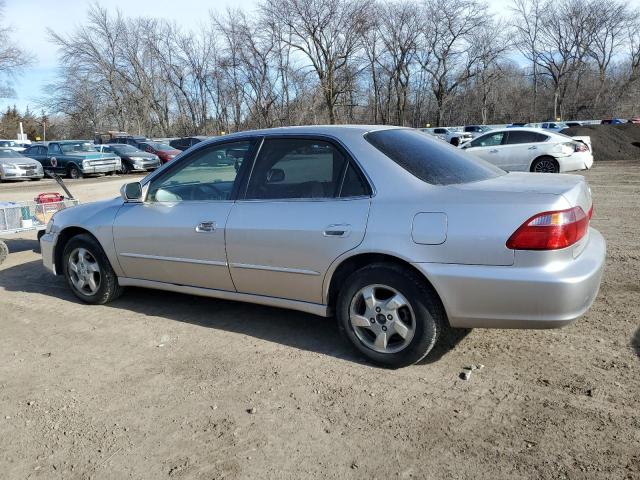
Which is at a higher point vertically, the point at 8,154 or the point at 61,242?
the point at 8,154

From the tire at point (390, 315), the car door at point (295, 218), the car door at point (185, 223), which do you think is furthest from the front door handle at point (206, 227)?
the tire at point (390, 315)

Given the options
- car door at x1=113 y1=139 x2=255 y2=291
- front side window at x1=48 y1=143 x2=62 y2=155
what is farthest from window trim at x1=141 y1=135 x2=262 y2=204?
front side window at x1=48 y1=143 x2=62 y2=155

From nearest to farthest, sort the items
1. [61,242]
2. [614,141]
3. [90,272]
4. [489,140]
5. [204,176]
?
1. [204,176]
2. [90,272]
3. [61,242]
4. [489,140]
5. [614,141]

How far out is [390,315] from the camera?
137 inches

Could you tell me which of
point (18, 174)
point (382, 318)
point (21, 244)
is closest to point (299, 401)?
point (382, 318)

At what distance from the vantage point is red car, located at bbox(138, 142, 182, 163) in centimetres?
2812

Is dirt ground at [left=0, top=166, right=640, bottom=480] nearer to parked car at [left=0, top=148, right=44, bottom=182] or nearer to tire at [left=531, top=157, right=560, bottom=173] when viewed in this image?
tire at [left=531, top=157, right=560, bottom=173]

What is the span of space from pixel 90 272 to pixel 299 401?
110 inches

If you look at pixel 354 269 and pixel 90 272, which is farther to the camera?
pixel 90 272

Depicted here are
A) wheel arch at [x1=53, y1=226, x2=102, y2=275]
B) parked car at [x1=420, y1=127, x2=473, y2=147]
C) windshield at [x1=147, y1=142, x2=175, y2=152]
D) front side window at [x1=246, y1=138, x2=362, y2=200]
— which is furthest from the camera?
windshield at [x1=147, y1=142, x2=175, y2=152]

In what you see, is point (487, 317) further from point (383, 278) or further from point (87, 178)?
point (87, 178)

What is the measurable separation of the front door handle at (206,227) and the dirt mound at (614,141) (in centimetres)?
2449

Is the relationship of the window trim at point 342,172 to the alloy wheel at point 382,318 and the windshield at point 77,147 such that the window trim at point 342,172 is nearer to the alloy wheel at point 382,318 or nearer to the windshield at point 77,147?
the alloy wheel at point 382,318

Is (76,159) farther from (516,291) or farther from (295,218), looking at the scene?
(516,291)
